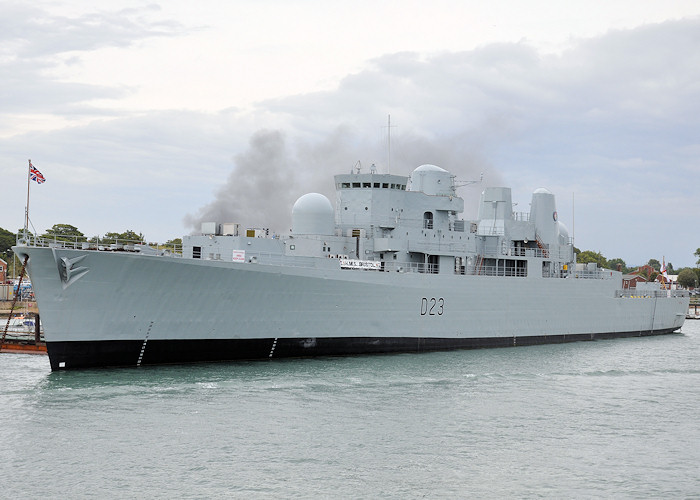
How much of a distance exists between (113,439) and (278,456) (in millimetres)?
3448

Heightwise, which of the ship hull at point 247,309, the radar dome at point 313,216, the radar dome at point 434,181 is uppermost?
the radar dome at point 434,181

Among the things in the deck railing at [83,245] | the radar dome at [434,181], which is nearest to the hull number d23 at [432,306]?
the radar dome at [434,181]

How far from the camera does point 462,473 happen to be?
13047 millimetres

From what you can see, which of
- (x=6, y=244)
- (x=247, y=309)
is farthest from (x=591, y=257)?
(x=247, y=309)

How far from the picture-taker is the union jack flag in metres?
22.4

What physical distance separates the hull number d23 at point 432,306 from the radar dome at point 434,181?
5720mm

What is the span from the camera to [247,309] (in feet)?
76.5

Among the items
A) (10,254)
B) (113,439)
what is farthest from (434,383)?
(10,254)

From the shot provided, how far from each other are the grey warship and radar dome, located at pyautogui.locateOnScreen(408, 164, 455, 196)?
0.06 meters

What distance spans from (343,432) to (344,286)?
10042mm

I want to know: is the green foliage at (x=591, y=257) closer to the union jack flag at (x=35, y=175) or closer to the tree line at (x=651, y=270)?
the tree line at (x=651, y=270)

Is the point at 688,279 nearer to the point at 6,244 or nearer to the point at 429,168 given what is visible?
the point at 429,168

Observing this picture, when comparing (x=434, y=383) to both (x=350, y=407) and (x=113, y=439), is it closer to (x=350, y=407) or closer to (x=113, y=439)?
(x=350, y=407)

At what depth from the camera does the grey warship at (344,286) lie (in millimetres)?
21219
